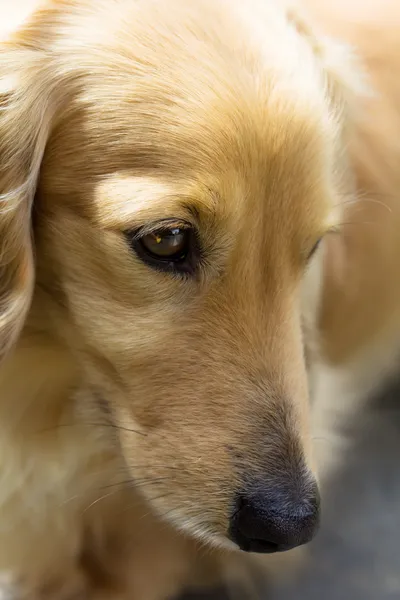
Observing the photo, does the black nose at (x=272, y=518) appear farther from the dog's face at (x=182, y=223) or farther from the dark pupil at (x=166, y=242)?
the dark pupil at (x=166, y=242)

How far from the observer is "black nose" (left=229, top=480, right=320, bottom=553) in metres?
0.82

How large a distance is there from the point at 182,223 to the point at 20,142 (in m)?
0.20

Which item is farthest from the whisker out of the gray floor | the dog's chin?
the gray floor

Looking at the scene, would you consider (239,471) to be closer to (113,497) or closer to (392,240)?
(113,497)

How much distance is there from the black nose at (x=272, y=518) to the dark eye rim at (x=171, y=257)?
261 millimetres

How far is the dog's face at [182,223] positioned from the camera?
0.78 metres

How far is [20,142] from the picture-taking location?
0.80 m

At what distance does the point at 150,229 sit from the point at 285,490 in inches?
13.2

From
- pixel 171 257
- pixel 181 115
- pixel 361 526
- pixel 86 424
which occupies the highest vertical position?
pixel 181 115

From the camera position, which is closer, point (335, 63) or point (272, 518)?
point (272, 518)

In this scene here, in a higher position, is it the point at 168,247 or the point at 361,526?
the point at 168,247

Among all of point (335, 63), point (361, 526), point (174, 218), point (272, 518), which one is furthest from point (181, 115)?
point (361, 526)

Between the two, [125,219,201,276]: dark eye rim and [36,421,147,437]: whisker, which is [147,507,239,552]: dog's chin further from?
[125,219,201,276]: dark eye rim

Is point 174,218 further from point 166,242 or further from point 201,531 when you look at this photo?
point 201,531
